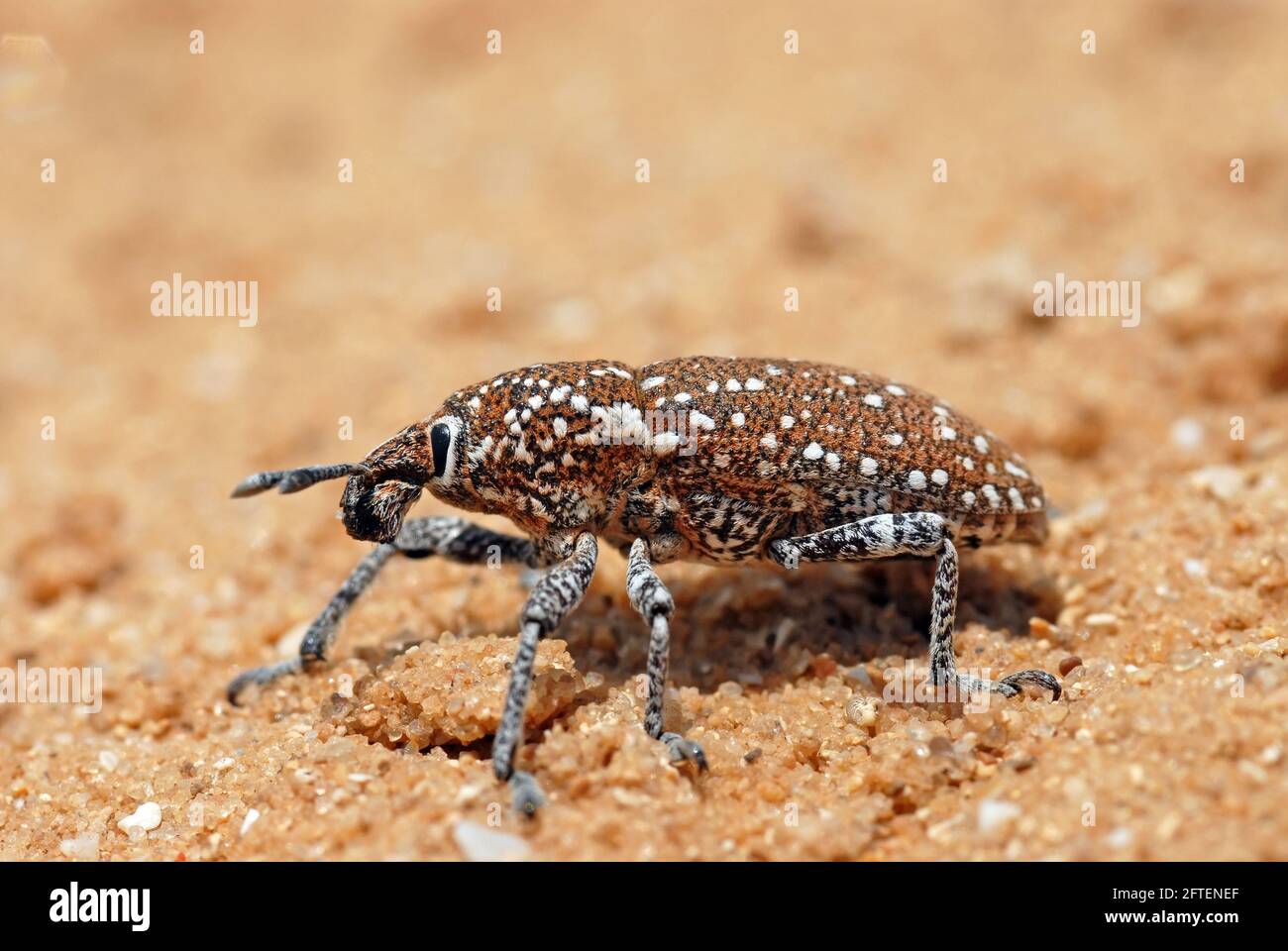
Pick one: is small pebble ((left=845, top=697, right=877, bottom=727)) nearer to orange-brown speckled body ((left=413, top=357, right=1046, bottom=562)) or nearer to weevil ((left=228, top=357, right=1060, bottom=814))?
weevil ((left=228, top=357, right=1060, bottom=814))

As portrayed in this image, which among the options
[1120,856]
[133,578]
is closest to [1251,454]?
[1120,856]

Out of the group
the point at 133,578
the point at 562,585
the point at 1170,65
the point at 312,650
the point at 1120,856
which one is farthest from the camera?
the point at 1170,65

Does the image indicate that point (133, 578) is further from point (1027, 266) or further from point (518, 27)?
point (518, 27)

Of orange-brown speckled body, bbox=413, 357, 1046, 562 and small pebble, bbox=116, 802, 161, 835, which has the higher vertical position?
orange-brown speckled body, bbox=413, 357, 1046, 562

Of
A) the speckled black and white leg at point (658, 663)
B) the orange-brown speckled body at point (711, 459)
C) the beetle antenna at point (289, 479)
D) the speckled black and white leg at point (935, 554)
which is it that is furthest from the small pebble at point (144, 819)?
the speckled black and white leg at point (935, 554)

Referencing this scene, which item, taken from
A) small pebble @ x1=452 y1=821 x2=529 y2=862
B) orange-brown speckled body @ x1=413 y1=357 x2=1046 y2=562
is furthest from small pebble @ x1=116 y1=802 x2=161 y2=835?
orange-brown speckled body @ x1=413 y1=357 x2=1046 y2=562

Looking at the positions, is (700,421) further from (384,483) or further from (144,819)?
(144,819)

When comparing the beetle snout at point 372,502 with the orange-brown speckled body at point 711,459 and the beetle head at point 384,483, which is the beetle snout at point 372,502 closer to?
the beetle head at point 384,483
